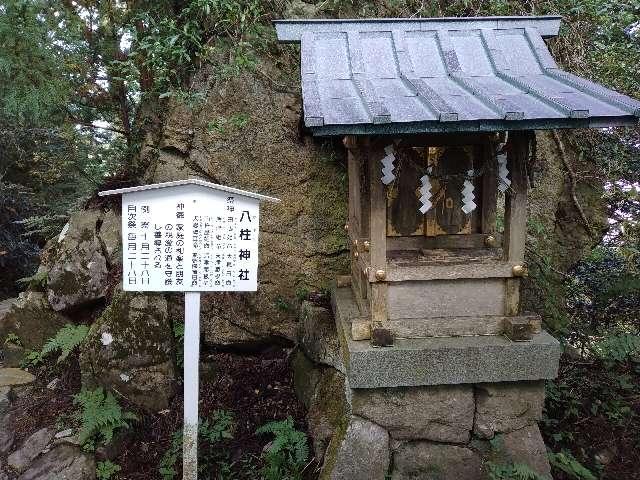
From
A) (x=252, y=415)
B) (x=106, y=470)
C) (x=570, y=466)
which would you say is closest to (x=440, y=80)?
(x=570, y=466)

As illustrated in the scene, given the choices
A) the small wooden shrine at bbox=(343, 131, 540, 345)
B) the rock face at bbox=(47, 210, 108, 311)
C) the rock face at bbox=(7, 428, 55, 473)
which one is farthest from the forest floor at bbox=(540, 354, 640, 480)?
the rock face at bbox=(47, 210, 108, 311)

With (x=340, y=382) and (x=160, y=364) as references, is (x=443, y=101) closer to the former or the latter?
(x=340, y=382)

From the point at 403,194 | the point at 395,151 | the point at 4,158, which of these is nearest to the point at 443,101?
the point at 395,151

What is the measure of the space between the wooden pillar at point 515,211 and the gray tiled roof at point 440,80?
0.44 metres

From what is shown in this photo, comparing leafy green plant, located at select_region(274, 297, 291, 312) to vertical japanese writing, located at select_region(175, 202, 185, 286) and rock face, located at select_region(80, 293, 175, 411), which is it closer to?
rock face, located at select_region(80, 293, 175, 411)

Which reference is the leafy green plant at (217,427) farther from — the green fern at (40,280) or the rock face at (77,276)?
the green fern at (40,280)

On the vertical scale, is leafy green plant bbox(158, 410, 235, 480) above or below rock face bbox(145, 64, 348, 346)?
below

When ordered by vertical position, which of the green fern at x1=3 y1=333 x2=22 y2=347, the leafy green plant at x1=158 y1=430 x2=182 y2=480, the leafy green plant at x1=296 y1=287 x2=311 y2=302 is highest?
the leafy green plant at x1=296 y1=287 x2=311 y2=302

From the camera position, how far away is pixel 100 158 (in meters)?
8.34

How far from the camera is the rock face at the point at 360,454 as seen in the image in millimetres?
3709

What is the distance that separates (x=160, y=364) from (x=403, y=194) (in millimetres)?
3434

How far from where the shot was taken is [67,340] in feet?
18.0

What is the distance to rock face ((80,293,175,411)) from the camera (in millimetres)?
5082

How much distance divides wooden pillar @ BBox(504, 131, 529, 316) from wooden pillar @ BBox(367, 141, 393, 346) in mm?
1029
